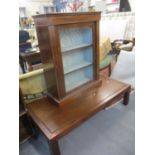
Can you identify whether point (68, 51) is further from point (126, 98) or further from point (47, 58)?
point (126, 98)

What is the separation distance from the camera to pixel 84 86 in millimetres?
1775

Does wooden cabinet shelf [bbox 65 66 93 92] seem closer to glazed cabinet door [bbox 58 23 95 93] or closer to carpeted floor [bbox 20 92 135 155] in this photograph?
glazed cabinet door [bbox 58 23 95 93]

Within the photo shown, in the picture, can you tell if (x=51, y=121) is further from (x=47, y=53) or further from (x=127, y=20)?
(x=127, y=20)

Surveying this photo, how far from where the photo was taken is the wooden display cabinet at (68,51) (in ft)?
4.35

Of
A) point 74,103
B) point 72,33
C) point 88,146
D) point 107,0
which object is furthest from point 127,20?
point 88,146

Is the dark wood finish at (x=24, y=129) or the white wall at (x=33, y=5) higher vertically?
the white wall at (x=33, y=5)

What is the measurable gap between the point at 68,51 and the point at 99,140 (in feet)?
3.09

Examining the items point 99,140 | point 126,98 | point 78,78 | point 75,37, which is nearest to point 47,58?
point 75,37

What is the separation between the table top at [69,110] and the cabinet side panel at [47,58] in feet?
0.55

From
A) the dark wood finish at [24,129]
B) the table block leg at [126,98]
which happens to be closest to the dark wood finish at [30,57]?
the dark wood finish at [24,129]

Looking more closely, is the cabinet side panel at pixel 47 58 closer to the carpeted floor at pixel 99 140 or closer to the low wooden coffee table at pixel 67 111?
the low wooden coffee table at pixel 67 111

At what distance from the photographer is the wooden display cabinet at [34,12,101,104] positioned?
1.33 meters

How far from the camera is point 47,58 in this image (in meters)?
1.46

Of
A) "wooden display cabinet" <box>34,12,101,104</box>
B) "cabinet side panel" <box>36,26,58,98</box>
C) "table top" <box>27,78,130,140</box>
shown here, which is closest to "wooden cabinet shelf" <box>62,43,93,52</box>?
"wooden display cabinet" <box>34,12,101,104</box>
